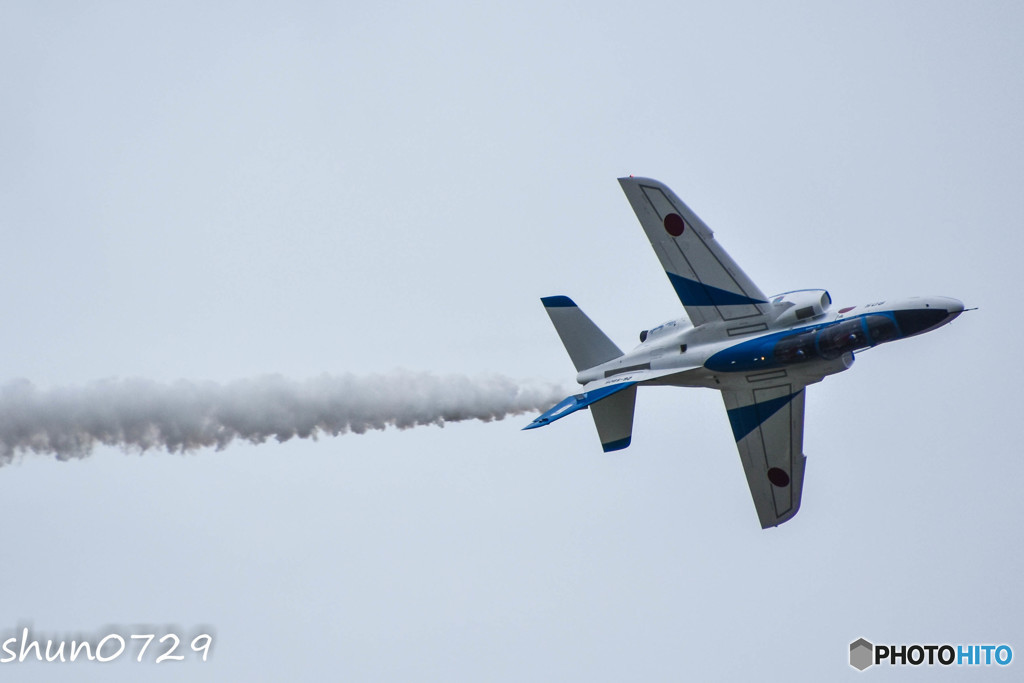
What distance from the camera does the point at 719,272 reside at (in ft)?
123

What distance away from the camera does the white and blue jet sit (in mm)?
35594

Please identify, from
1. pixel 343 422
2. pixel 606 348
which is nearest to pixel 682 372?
pixel 606 348

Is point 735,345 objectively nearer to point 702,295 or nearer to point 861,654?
point 702,295

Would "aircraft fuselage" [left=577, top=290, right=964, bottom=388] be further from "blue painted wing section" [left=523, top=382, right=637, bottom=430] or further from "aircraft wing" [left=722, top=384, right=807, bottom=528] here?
"aircraft wing" [left=722, top=384, right=807, bottom=528]

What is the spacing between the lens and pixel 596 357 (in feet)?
129

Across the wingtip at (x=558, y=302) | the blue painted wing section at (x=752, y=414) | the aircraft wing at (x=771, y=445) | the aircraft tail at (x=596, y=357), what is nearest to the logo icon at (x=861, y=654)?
the aircraft wing at (x=771, y=445)

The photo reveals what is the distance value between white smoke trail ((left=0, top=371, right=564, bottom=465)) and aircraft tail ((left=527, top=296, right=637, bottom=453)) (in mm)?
2146

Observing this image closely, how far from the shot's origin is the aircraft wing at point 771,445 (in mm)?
39156

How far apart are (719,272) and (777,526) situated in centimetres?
757

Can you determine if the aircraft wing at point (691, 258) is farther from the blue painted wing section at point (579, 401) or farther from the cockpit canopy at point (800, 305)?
the blue painted wing section at point (579, 401)

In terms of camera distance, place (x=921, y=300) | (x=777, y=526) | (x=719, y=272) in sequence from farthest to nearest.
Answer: (x=777, y=526) → (x=719, y=272) → (x=921, y=300)

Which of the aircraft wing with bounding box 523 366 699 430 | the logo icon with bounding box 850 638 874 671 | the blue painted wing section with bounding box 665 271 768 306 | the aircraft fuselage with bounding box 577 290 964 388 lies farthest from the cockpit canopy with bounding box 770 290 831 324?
the logo icon with bounding box 850 638 874 671

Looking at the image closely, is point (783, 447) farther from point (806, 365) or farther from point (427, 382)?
point (427, 382)

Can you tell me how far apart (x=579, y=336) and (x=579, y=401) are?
2317mm
